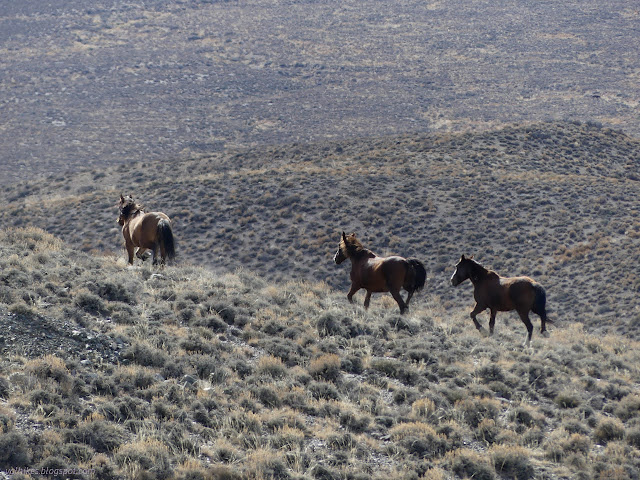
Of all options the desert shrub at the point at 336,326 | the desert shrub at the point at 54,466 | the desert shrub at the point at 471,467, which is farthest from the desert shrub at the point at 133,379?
the desert shrub at the point at 471,467

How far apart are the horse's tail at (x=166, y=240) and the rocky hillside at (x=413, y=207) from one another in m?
9.79

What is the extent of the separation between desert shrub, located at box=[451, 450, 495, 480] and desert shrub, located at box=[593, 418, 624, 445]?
2.28 meters

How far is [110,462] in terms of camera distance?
8047mm

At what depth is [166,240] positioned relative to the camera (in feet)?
55.5

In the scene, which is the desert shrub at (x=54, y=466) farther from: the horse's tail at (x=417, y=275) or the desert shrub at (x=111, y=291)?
the horse's tail at (x=417, y=275)

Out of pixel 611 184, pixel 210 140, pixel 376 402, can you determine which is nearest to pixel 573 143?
pixel 611 184

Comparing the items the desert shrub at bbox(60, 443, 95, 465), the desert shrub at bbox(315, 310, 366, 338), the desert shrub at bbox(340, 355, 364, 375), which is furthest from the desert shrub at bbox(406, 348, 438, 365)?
the desert shrub at bbox(60, 443, 95, 465)

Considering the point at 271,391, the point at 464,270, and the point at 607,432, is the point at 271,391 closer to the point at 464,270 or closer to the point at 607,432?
the point at 607,432

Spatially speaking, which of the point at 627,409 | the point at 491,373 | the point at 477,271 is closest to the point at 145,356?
the point at 491,373

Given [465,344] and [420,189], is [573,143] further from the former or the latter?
[465,344]

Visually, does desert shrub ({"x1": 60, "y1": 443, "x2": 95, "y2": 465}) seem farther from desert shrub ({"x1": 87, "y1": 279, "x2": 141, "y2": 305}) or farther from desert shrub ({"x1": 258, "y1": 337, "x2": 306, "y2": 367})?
desert shrub ({"x1": 87, "y1": 279, "x2": 141, "y2": 305})

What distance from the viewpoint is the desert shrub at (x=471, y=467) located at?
29.2 feet

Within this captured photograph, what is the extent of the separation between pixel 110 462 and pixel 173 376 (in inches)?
99.4

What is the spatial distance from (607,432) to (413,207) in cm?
2456
